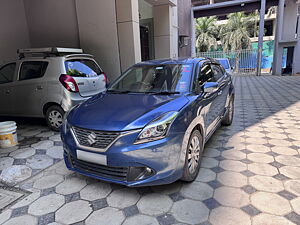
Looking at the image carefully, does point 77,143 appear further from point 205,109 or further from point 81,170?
point 205,109

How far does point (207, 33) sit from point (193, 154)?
84.2 ft

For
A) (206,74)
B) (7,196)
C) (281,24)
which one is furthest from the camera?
(281,24)

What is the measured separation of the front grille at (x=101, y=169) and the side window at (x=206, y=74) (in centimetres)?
168

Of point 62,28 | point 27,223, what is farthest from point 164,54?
point 27,223

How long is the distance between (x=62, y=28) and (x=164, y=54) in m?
4.71

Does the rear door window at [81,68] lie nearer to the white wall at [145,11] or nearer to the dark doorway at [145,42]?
the dark doorway at [145,42]

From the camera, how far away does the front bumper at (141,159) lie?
2.20m

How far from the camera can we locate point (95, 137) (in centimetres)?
234

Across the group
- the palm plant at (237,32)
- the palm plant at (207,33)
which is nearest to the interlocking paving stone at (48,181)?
the palm plant at (237,32)

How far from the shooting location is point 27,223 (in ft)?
7.09

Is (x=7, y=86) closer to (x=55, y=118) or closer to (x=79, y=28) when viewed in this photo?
(x=55, y=118)

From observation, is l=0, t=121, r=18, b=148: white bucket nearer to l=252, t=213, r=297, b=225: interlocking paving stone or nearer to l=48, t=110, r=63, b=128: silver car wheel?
l=48, t=110, r=63, b=128: silver car wheel

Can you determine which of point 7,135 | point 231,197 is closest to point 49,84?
point 7,135

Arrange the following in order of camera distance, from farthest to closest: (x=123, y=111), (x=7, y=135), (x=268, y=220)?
(x=7, y=135) → (x=123, y=111) → (x=268, y=220)
